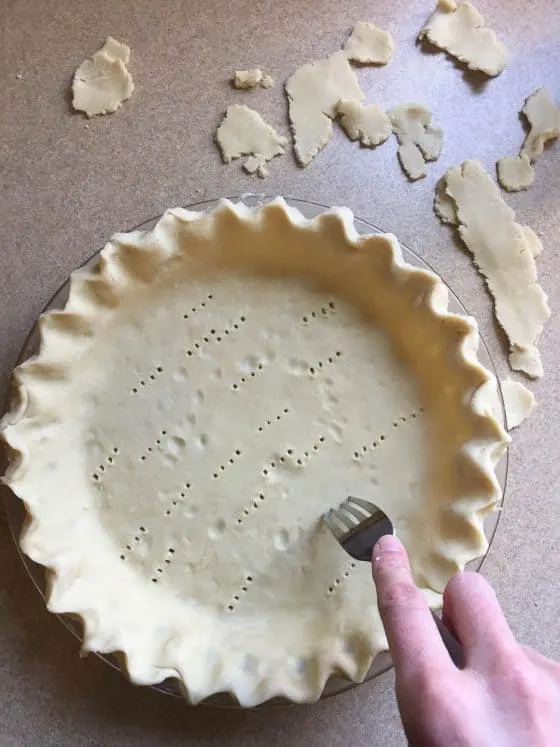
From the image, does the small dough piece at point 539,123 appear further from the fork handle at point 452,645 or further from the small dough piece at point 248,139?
the fork handle at point 452,645

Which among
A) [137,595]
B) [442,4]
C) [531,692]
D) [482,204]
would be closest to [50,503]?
[137,595]

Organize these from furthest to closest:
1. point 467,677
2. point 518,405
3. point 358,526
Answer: point 518,405, point 358,526, point 467,677

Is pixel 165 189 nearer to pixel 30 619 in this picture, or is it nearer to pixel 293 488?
pixel 293 488

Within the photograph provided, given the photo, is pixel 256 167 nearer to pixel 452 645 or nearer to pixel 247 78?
pixel 247 78

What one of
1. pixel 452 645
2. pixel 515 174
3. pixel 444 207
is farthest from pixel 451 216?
pixel 452 645

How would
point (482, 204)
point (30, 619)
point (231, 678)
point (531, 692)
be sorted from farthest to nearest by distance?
point (482, 204) → point (30, 619) → point (231, 678) → point (531, 692)

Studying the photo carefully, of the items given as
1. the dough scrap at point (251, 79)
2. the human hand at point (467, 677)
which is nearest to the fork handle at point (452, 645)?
the human hand at point (467, 677)
